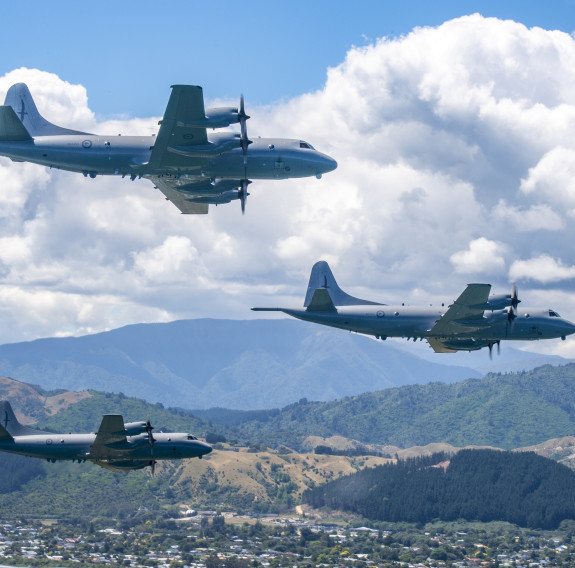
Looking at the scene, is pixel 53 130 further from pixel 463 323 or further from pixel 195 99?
pixel 463 323

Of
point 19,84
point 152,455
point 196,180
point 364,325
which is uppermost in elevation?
point 19,84

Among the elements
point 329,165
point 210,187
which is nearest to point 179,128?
point 210,187

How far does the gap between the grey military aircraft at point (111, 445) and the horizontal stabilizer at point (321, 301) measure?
23.2 metres

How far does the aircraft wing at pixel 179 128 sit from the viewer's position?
7575 centimetres

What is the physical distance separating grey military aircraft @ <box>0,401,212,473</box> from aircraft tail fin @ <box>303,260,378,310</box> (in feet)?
76.7

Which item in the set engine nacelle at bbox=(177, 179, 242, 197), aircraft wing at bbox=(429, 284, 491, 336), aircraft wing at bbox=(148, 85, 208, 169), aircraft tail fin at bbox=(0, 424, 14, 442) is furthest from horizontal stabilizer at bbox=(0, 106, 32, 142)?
aircraft wing at bbox=(429, 284, 491, 336)

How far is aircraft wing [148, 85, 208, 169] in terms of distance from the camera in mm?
75750

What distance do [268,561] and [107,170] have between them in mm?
116276

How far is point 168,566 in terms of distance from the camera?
16775cm

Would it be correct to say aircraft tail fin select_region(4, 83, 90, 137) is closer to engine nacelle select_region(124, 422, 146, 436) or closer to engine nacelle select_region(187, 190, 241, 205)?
engine nacelle select_region(187, 190, 241, 205)

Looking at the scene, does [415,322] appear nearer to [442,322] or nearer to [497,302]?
[442,322]

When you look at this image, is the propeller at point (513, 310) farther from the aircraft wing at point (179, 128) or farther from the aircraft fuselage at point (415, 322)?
the aircraft wing at point (179, 128)

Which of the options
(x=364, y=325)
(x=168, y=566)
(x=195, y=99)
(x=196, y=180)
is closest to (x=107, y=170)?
(x=196, y=180)

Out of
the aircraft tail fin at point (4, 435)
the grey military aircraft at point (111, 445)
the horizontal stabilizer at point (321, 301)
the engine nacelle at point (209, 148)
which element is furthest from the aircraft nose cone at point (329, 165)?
the aircraft tail fin at point (4, 435)
